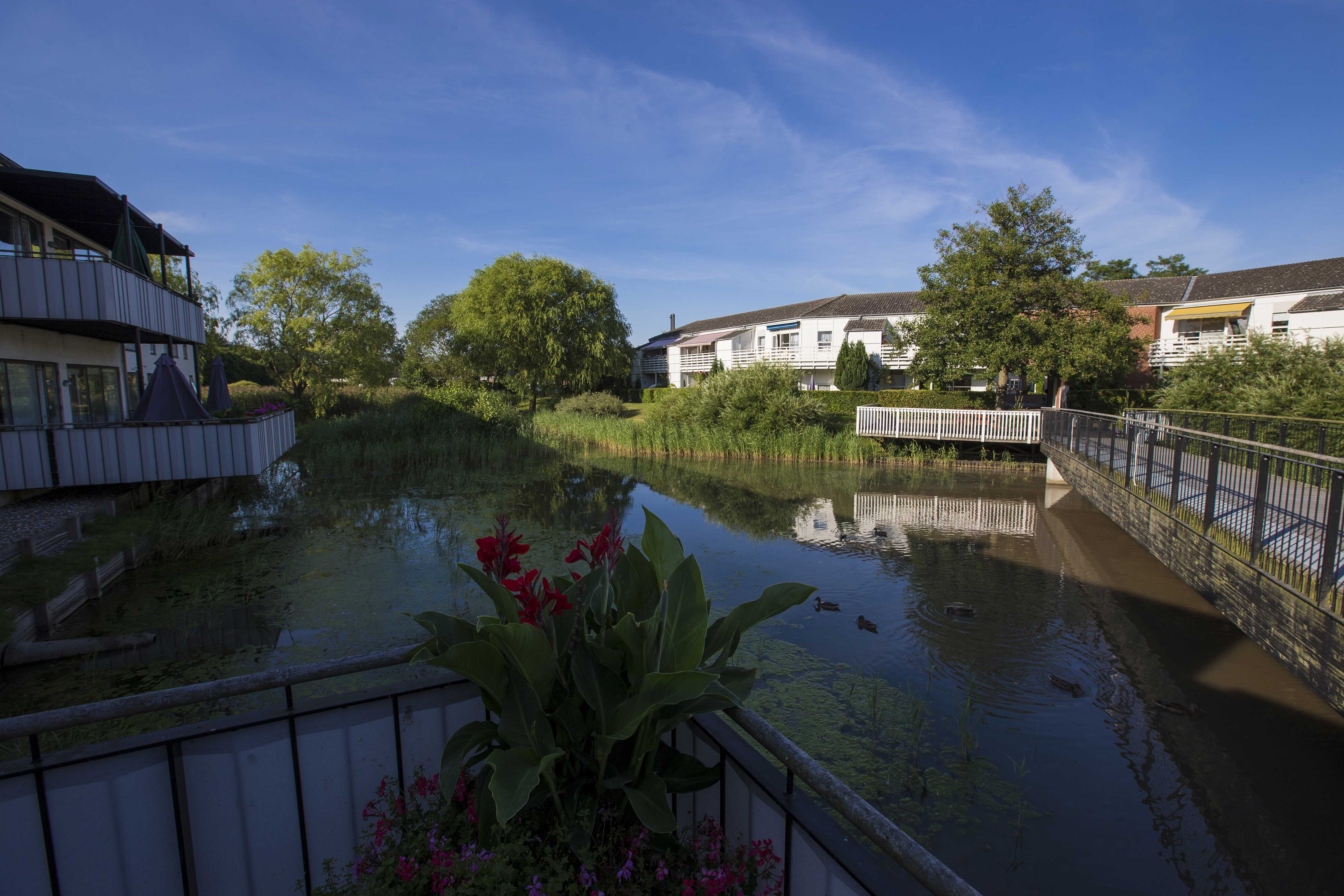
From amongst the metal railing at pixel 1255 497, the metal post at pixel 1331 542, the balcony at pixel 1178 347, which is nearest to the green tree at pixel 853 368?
the balcony at pixel 1178 347

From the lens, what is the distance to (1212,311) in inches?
1148

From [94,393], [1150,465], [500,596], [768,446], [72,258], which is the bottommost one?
[768,446]

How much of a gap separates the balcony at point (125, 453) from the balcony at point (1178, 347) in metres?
31.2

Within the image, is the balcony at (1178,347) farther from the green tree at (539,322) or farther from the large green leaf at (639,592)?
the large green leaf at (639,592)

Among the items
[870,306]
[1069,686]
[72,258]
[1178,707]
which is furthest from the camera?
[870,306]

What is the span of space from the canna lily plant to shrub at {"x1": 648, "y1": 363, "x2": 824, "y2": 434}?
66.8 ft

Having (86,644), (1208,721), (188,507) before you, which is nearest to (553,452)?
(188,507)

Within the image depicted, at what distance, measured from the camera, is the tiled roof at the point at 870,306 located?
4166 centimetres

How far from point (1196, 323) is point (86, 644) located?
130 ft

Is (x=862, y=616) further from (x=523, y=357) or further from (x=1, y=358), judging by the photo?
(x=523, y=357)

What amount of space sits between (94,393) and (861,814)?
17.7 metres

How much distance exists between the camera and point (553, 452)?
22375mm

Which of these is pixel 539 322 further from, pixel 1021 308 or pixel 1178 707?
pixel 1178 707

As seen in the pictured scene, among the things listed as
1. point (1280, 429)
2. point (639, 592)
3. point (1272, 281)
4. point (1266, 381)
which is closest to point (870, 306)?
point (1272, 281)
